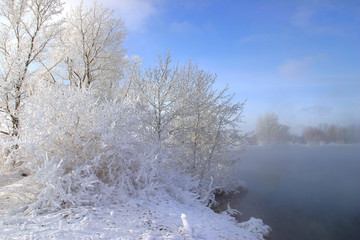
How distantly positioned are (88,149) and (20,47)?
26.4 ft

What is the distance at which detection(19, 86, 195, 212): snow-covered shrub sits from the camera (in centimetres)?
539

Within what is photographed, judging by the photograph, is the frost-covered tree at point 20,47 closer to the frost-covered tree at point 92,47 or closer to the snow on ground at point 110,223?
the frost-covered tree at point 92,47

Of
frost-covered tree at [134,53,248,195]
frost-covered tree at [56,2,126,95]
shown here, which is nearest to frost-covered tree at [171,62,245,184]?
frost-covered tree at [134,53,248,195]

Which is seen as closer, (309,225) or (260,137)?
(309,225)

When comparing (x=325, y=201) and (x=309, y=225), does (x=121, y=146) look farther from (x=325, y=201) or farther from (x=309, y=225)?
(x=325, y=201)

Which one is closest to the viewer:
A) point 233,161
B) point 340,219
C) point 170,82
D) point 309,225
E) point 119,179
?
point 119,179

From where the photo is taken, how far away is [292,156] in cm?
2758

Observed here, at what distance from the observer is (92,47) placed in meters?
14.3

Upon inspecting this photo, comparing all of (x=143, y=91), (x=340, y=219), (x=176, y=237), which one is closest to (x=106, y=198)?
(x=176, y=237)

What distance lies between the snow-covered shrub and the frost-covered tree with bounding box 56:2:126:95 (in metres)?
7.93

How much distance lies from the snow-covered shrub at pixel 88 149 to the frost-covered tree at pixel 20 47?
12.9 feet

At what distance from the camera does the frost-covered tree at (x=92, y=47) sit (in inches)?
550

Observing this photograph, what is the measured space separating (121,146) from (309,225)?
9.19 m

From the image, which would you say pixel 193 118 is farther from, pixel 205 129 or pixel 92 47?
pixel 92 47
